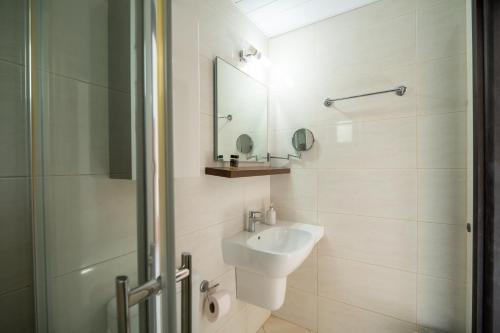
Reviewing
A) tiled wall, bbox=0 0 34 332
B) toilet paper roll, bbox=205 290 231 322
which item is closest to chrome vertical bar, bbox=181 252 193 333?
tiled wall, bbox=0 0 34 332

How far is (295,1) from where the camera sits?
4.32ft

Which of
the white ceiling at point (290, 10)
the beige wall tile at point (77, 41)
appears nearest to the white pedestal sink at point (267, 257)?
the beige wall tile at point (77, 41)

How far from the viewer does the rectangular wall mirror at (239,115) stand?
1.23 metres

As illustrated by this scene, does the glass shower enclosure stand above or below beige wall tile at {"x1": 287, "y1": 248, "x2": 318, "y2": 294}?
above

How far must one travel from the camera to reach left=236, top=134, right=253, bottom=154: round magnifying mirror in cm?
140

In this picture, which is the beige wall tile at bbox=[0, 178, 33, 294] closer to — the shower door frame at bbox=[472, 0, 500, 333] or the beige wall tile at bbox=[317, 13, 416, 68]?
the shower door frame at bbox=[472, 0, 500, 333]

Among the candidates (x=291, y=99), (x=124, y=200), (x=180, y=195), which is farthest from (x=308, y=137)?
(x=124, y=200)

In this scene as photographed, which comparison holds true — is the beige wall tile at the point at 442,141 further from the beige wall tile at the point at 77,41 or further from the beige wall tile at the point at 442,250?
the beige wall tile at the point at 77,41

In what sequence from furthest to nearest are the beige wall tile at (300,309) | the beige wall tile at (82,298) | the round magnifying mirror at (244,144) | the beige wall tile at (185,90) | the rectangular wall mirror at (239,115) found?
the beige wall tile at (300,309), the round magnifying mirror at (244,144), the rectangular wall mirror at (239,115), the beige wall tile at (185,90), the beige wall tile at (82,298)

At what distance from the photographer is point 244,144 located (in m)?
1.44

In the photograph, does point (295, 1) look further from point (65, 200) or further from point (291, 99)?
point (65, 200)

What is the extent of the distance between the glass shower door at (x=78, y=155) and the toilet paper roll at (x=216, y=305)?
752 mm

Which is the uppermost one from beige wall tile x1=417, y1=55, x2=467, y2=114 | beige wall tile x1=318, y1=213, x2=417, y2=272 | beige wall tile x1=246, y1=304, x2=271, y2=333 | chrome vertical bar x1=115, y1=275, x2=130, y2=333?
beige wall tile x1=417, y1=55, x2=467, y2=114

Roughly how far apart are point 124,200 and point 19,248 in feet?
0.71
